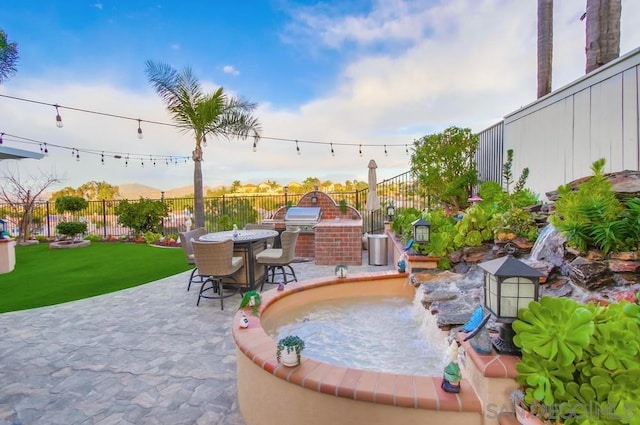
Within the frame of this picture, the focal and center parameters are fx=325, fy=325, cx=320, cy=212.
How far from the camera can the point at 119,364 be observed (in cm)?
292

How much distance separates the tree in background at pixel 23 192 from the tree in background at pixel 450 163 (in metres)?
12.0

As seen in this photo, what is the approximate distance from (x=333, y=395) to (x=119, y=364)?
229 cm

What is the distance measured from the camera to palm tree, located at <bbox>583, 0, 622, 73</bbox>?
440 cm

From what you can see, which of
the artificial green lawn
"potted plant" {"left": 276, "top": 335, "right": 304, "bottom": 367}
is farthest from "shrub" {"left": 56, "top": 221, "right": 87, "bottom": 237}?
"potted plant" {"left": 276, "top": 335, "right": 304, "bottom": 367}

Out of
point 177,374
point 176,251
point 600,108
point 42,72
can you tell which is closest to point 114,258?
point 176,251

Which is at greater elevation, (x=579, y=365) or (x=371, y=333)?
(x=579, y=365)

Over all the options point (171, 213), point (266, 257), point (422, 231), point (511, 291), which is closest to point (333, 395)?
point (511, 291)

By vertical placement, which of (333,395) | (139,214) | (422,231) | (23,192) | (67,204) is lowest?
(333,395)

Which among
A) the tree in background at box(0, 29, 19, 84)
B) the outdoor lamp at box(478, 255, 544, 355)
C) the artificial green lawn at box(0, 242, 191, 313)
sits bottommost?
the artificial green lawn at box(0, 242, 191, 313)

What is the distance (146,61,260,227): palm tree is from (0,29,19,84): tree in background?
4073mm

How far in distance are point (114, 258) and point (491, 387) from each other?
8.65 meters

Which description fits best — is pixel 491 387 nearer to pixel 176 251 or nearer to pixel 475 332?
pixel 475 332

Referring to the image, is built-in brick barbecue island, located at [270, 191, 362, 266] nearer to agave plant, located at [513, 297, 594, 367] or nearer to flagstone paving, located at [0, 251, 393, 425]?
flagstone paving, located at [0, 251, 393, 425]

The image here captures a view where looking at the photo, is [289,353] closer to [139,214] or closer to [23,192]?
[139,214]
